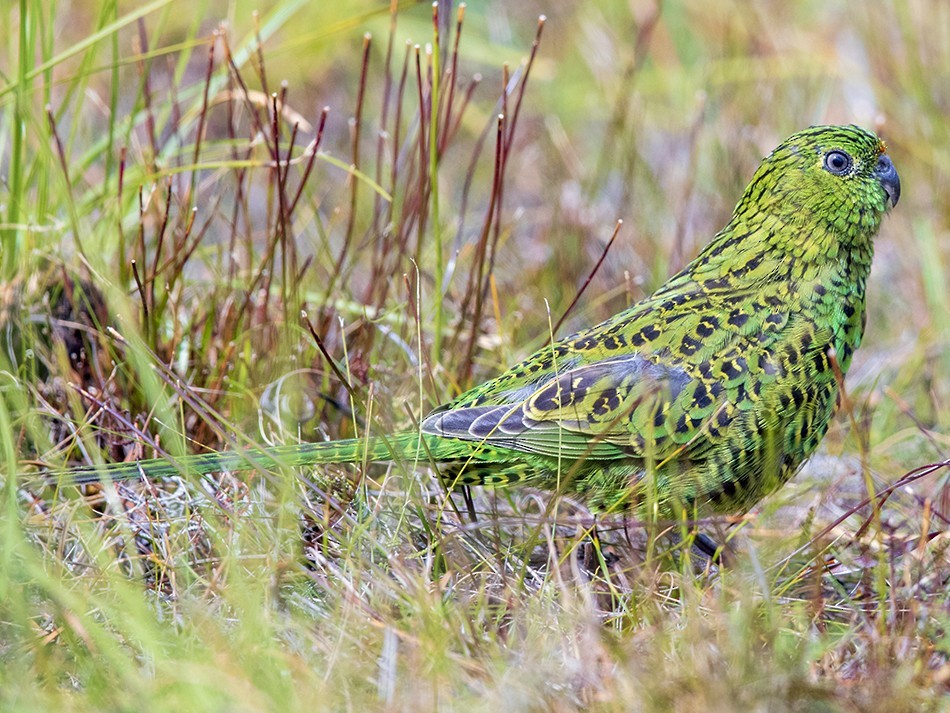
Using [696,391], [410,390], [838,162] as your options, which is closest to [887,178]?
[838,162]

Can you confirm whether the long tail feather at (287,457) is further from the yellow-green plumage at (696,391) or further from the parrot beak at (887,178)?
the parrot beak at (887,178)

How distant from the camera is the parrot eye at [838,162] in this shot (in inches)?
132

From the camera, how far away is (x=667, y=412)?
10.1 ft

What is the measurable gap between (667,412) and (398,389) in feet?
3.42

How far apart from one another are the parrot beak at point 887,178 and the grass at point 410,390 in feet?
2.27

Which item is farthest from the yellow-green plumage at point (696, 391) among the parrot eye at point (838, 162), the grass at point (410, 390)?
the grass at point (410, 390)

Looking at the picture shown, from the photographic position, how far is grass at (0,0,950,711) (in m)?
2.36

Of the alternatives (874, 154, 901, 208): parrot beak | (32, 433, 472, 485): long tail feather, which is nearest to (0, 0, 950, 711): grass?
(32, 433, 472, 485): long tail feather

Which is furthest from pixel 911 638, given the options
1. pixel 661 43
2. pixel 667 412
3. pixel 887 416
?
pixel 661 43

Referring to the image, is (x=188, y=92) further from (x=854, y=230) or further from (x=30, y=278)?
(x=854, y=230)

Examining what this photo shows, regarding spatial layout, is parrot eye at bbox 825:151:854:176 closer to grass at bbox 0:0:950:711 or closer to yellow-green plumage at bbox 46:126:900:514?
yellow-green plumage at bbox 46:126:900:514

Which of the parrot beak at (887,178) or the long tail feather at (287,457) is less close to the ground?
the parrot beak at (887,178)

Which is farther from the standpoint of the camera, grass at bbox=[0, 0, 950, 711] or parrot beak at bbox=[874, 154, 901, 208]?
parrot beak at bbox=[874, 154, 901, 208]

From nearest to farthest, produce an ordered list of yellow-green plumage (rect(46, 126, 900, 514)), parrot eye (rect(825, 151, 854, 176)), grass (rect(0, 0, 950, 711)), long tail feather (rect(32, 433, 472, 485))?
grass (rect(0, 0, 950, 711)), long tail feather (rect(32, 433, 472, 485)), yellow-green plumage (rect(46, 126, 900, 514)), parrot eye (rect(825, 151, 854, 176))
